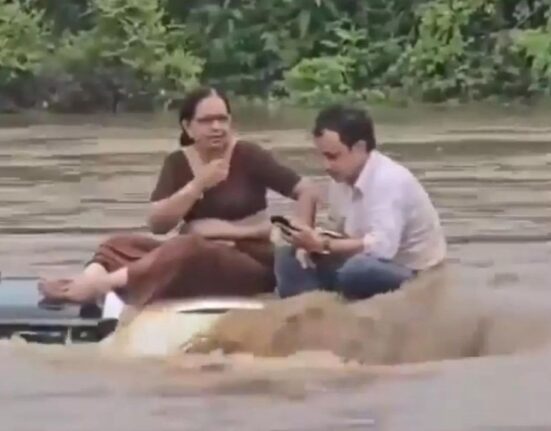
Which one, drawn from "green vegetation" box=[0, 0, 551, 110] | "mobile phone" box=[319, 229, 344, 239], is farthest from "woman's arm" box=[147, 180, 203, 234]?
"green vegetation" box=[0, 0, 551, 110]

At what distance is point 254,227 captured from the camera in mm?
8195

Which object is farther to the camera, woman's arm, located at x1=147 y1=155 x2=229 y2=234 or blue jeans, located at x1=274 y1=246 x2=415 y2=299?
woman's arm, located at x1=147 y1=155 x2=229 y2=234

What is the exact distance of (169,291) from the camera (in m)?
7.88

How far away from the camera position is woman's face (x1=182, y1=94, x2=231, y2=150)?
7973mm

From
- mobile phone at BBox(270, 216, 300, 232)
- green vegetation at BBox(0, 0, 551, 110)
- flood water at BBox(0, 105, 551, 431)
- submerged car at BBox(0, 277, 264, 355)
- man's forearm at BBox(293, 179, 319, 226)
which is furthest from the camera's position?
green vegetation at BBox(0, 0, 551, 110)

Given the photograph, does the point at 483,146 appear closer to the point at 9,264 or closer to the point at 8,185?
the point at 8,185

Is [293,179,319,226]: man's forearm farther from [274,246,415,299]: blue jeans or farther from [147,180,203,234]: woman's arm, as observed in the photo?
[147,180,203,234]: woman's arm

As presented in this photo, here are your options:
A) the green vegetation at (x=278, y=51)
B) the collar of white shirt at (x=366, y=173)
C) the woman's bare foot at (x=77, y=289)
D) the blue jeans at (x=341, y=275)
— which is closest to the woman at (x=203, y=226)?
the woman's bare foot at (x=77, y=289)

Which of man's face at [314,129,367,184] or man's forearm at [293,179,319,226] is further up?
man's face at [314,129,367,184]

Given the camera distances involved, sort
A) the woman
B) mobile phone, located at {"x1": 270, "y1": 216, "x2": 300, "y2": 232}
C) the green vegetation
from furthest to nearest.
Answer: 1. the green vegetation
2. mobile phone, located at {"x1": 270, "y1": 216, "x2": 300, "y2": 232}
3. the woman

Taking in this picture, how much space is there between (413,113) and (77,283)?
1963 cm

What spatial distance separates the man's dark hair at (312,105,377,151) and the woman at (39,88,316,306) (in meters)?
0.47

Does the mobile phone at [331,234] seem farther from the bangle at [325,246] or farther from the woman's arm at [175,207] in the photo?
the woman's arm at [175,207]

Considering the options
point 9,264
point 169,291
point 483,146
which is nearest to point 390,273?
point 169,291
